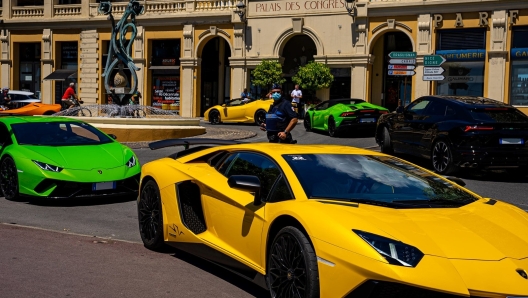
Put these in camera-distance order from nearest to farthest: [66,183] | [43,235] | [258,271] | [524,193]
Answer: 1. [258,271]
2. [43,235]
3. [66,183]
4. [524,193]

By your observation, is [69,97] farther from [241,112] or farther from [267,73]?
[267,73]

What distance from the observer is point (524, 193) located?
40.2 feet

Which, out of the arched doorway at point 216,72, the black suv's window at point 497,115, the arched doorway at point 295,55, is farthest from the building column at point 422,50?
the black suv's window at point 497,115

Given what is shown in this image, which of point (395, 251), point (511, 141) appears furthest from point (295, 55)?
point (395, 251)

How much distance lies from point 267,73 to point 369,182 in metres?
30.9

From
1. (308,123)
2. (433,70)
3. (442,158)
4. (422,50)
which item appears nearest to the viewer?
(442,158)

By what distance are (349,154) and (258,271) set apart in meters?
1.40

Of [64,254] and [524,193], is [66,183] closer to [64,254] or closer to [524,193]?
[64,254]

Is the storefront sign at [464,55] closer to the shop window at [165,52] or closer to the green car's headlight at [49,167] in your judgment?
the shop window at [165,52]

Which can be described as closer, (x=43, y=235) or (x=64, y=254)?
(x=64, y=254)

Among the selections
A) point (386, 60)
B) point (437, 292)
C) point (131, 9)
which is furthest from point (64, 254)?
point (386, 60)

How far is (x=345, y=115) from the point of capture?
2256 cm

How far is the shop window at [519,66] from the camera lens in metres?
31.1

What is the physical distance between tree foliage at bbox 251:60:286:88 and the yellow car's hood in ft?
102
